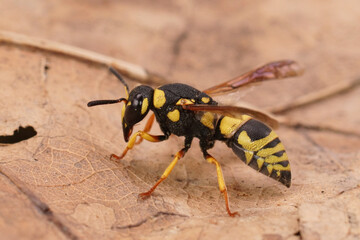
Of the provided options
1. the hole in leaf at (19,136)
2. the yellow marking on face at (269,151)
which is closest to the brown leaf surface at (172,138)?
the hole in leaf at (19,136)

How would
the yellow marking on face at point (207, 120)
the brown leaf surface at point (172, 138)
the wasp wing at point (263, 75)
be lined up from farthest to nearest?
the wasp wing at point (263, 75) < the yellow marking on face at point (207, 120) < the brown leaf surface at point (172, 138)

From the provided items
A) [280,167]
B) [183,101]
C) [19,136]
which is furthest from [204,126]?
[19,136]

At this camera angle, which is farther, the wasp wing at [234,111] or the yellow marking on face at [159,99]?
the yellow marking on face at [159,99]

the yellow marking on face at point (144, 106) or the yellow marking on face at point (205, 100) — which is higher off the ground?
the yellow marking on face at point (205, 100)

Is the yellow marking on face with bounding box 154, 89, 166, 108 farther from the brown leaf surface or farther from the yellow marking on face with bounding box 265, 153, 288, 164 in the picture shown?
the yellow marking on face with bounding box 265, 153, 288, 164

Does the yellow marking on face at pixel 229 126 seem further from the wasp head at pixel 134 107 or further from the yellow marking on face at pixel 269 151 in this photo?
the wasp head at pixel 134 107

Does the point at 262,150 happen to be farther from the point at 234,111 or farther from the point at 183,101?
the point at 183,101
